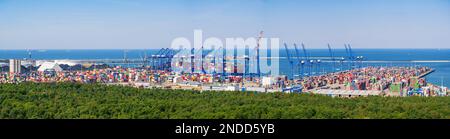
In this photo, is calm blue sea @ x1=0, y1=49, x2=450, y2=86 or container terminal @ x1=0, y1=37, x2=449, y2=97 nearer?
container terminal @ x1=0, y1=37, x2=449, y2=97

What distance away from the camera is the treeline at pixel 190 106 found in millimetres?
4914

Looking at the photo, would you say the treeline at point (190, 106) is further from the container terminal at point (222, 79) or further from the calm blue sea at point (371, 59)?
the calm blue sea at point (371, 59)

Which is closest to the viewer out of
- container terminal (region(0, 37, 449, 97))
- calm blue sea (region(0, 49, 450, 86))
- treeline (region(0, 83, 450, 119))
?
treeline (region(0, 83, 450, 119))

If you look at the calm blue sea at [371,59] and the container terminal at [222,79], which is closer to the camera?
the container terminal at [222,79]

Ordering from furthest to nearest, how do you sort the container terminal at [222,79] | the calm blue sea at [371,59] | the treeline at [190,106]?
the calm blue sea at [371,59] → the container terminal at [222,79] → the treeline at [190,106]

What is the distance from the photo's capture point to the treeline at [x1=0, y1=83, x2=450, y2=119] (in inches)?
193

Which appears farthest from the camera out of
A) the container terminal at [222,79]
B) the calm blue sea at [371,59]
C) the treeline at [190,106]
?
the calm blue sea at [371,59]

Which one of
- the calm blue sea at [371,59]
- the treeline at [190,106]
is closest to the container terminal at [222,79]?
the calm blue sea at [371,59]

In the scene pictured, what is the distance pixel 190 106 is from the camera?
220 inches

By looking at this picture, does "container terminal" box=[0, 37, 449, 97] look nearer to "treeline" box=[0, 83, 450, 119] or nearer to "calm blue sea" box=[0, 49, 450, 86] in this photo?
"calm blue sea" box=[0, 49, 450, 86]

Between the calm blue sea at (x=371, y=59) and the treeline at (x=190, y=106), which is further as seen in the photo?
the calm blue sea at (x=371, y=59)

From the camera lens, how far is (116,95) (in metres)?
6.88

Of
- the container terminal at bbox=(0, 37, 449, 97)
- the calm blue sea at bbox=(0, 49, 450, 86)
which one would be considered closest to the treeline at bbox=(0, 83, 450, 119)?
the container terminal at bbox=(0, 37, 449, 97)

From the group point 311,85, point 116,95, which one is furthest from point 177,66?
point 116,95
